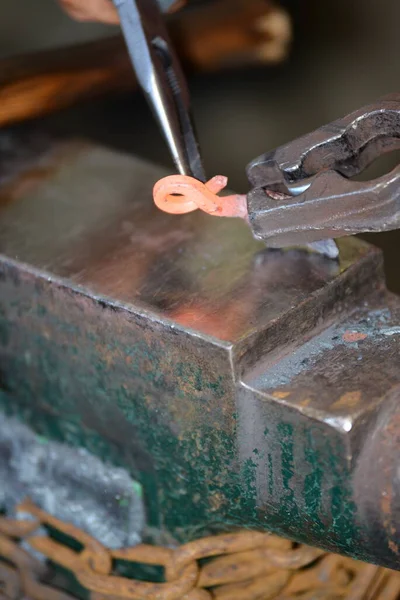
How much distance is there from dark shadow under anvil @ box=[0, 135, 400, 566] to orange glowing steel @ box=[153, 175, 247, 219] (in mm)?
83

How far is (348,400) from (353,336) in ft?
0.40

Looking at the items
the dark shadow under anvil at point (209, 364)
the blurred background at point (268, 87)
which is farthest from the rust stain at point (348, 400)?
the blurred background at point (268, 87)

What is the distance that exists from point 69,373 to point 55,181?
331 mm

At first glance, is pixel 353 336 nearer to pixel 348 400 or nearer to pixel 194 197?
pixel 348 400

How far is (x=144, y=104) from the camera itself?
6.00ft

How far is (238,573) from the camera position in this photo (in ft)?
3.47

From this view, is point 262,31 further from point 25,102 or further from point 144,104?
point 25,102

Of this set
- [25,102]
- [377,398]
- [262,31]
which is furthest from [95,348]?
[262,31]

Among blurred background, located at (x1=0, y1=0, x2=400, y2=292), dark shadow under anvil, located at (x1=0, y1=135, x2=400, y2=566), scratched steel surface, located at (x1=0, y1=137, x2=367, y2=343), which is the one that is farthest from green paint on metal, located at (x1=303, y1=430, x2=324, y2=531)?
blurred background, located at (x1=0, y1=0, x2=400, y2=292)

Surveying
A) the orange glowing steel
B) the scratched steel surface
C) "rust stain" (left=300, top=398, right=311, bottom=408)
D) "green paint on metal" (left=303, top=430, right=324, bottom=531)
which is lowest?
"green paint on metal" (left=303, top=430, right=324, bottom=531)

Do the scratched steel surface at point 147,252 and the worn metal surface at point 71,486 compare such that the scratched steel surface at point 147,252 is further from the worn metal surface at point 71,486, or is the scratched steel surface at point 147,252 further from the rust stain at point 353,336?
the worn metal surface at point 71,486

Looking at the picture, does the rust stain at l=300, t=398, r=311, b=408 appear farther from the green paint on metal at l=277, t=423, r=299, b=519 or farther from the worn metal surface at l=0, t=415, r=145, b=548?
the worn metal surface at l=0, t=415, r=145, b=548

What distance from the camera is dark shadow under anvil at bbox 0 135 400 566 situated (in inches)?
35.0

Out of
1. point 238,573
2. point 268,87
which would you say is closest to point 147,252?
point 238,573
